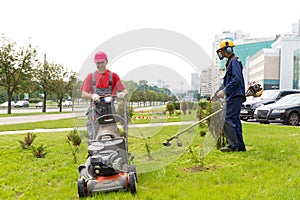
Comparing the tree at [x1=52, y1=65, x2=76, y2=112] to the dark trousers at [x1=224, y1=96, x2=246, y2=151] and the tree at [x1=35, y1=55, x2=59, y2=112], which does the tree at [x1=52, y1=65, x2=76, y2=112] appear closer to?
the tree at [x1=35, y1=55, x2=59, y2=112]

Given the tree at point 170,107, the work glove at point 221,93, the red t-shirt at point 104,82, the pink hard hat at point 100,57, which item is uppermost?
the pink hard hat at point 100,57

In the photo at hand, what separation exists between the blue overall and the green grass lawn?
1.16 feet

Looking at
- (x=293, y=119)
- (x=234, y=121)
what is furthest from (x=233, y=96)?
(x=293, y=119)

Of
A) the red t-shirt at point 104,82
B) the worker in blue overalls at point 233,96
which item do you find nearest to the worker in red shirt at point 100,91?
the red t-shirt at point 104,82

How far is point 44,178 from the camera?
5094 millimetres

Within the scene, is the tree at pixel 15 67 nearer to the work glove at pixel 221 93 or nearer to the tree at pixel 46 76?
the tree at pixel 46 76

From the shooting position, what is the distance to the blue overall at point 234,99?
6375 mm

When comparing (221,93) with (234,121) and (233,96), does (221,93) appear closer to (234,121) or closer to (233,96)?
(233,96)

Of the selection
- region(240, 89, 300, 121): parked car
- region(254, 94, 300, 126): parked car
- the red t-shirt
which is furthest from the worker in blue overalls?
region(240, 89, 300, 121): parked car

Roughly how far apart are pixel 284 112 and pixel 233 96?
312 inches

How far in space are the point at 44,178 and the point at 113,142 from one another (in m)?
1.61

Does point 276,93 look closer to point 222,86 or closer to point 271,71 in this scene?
point 222,86

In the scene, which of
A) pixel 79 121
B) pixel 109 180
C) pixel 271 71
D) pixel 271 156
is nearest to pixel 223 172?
pixel 271 156

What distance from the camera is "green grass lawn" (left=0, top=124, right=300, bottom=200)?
3.96 meters
